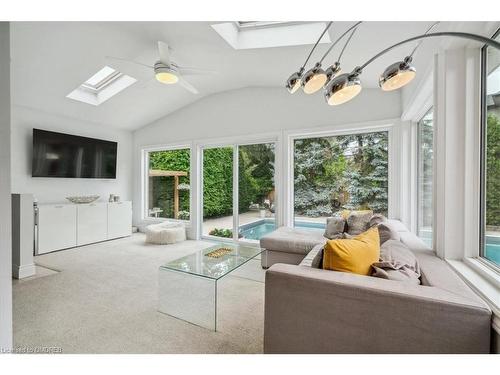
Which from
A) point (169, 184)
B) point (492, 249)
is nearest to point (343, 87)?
point (492, 249)

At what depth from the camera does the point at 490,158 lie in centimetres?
148

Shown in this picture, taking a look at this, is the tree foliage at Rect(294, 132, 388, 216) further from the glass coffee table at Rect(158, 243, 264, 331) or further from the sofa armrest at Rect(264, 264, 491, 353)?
the sofa armrest at Rect(264, 264, 491, 353)

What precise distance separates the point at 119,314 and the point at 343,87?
244 centimetres

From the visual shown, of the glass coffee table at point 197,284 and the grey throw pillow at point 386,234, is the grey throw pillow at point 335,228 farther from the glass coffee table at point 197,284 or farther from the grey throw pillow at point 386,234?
the glass coffee table at point 197,284

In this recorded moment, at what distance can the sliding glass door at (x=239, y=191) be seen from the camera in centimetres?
428

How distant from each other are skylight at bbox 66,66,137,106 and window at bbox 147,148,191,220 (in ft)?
5.21

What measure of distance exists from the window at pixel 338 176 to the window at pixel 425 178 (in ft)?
1.42

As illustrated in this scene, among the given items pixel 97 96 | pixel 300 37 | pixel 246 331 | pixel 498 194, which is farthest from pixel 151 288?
pixel 97 96

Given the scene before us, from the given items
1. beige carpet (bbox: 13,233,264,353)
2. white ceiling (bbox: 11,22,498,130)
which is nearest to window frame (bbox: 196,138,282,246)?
white ceiling (bbox: 11,22,498,130)

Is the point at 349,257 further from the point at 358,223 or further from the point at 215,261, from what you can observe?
the point at 358,223

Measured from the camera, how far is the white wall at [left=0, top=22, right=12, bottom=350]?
1117 millimetres

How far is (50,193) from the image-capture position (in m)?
4.34

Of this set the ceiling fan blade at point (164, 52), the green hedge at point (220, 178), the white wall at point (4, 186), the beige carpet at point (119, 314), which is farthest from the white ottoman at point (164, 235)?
the white wall at point (4, 186)

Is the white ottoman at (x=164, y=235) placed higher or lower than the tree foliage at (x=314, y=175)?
lower
